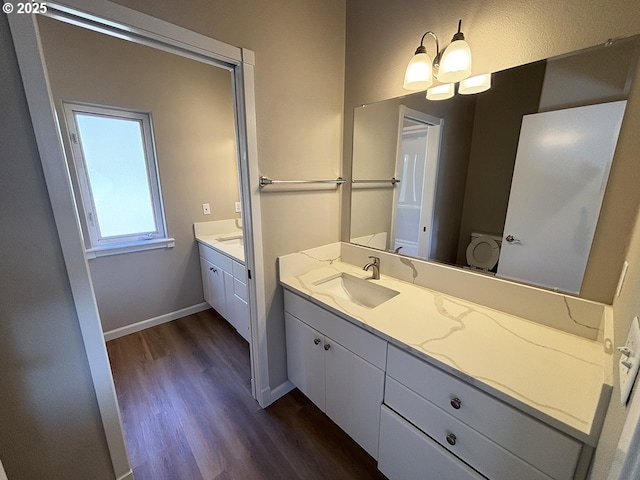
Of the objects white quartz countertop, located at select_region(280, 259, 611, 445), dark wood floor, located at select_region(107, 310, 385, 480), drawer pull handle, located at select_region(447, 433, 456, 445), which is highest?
white quartz countertop, located at select_region(280, 259, 611, 445)

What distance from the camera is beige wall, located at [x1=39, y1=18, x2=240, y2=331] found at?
2.06 meters

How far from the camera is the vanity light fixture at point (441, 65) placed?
1.08 metres

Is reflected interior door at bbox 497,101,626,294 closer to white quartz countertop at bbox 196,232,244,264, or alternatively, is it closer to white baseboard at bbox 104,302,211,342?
white quartz countertop at bbox 196,232,244,264

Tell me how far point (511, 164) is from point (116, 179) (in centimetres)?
303

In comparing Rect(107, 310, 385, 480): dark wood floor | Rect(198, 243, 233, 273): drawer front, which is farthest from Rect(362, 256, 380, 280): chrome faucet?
Rect(198, 243, 233, 273): drawer front

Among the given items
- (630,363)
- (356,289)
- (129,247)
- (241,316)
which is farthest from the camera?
(129,247)

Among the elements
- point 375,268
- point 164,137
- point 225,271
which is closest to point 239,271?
point 225,271

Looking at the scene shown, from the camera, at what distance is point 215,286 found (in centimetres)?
268

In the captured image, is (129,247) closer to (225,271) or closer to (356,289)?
(225,271)

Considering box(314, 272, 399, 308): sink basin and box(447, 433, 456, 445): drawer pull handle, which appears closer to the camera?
box(447, 433, 456, 445): drawer pull handle

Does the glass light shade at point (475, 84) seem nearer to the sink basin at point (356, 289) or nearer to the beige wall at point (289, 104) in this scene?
the beige wall at point (289, 104)

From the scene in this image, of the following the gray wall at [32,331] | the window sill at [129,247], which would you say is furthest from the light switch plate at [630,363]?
the window sill at [129,247]

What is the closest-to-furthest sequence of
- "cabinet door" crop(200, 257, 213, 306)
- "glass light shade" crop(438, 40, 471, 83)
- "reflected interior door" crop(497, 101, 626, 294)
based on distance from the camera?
"reflected interior door" crop(497, 101, 626, 294)
"glass light shade" crop(438, 40, 471, 83)
"cabinet door" crop(200, 257, 213, 306)

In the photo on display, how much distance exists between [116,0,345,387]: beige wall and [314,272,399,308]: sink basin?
285 mm
